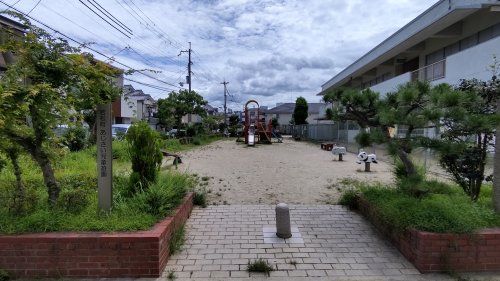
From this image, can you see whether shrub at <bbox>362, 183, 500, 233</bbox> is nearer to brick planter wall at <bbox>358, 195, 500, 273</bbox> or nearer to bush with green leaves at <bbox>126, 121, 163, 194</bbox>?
brick planter wall at <bbox>358, 195, 500, 273</bbox>

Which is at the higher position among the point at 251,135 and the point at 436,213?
the point at 251,135

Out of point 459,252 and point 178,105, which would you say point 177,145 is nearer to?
point 178,105

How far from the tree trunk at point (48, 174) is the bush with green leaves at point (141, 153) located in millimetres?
988

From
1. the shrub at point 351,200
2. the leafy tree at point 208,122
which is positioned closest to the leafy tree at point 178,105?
the leafy tree at point 208,122

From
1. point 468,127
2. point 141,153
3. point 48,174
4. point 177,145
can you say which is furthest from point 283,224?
point 177,145

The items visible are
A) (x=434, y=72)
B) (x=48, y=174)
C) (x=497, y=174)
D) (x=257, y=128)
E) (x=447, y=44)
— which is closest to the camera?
(x=48, y=174)

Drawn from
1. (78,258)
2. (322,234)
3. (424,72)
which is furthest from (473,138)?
(424,72)

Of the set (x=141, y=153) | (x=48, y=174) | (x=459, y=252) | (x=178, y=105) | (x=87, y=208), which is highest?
(x=178, y=105)

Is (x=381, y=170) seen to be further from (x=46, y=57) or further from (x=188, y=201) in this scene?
(x=46, y=57)

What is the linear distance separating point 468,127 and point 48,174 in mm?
5301

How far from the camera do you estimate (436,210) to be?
13.6 ft

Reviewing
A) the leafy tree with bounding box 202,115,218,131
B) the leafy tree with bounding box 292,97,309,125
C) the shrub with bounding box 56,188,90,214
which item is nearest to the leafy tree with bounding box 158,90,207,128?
the leafy tree with bounding box 202,115,218,131

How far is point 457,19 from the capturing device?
13.7m

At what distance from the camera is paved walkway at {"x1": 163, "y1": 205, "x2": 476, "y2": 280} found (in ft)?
12.4
